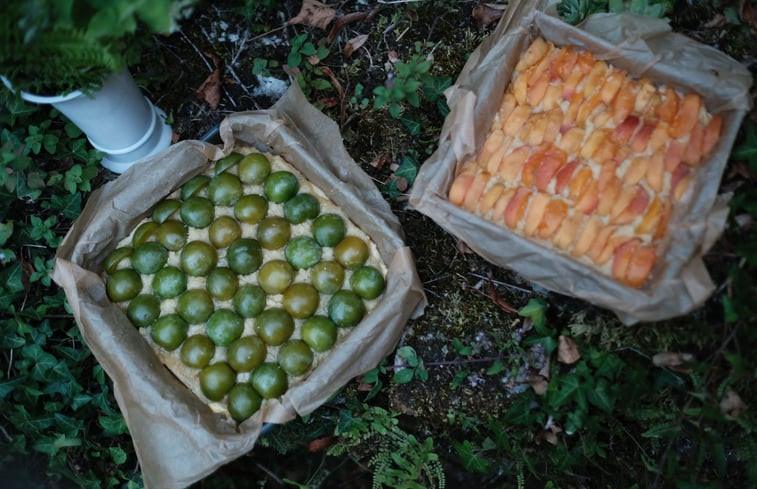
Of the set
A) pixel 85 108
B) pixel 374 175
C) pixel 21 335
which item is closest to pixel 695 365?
pixel 374 175

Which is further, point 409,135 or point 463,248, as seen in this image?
point 409,135

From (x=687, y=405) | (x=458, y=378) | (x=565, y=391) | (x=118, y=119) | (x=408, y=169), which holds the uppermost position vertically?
(x=118, y=119)

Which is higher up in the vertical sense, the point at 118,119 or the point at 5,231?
the point at 118,119

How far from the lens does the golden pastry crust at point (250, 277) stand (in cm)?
289

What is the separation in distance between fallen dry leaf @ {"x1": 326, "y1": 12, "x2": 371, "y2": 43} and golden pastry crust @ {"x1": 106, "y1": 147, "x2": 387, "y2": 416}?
2.54 feet

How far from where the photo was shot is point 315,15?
3.38 meters

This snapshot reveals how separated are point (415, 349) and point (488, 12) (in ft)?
5.67

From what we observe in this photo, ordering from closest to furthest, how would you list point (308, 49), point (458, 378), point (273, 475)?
point (458, 378), point (273, 475), point (308, 49)

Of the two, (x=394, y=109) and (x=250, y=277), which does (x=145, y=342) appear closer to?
(x=250, y=277)

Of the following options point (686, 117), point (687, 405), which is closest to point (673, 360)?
point (687, 405)

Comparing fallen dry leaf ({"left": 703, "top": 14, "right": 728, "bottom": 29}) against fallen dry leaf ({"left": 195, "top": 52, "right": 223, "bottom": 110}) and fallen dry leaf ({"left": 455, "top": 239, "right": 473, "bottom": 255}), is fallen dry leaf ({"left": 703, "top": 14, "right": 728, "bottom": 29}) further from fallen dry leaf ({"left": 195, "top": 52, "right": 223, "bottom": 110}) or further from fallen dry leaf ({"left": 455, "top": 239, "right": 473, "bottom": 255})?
fallen dry leaf ({"left": 195, "top": 52, "right": 223, "bottom": 110})

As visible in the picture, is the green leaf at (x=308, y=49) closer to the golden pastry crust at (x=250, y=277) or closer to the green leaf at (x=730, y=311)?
the golden pastry crust at (x=250, y=277)

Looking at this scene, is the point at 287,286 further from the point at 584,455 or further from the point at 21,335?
the point at 584,455

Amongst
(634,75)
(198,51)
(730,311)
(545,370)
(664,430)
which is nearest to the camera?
(730,311)
